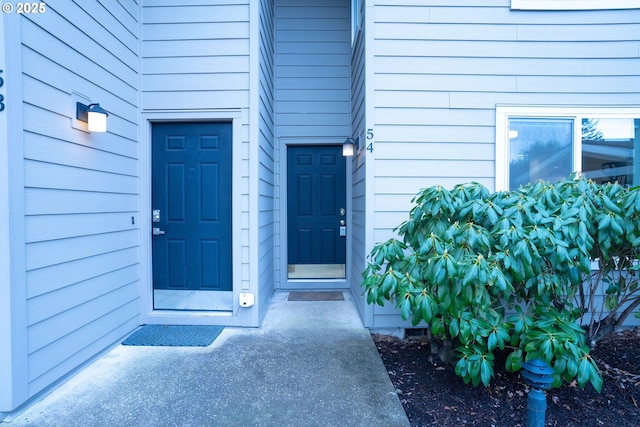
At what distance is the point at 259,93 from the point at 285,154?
4.28 feet

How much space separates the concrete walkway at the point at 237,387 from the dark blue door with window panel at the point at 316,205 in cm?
166

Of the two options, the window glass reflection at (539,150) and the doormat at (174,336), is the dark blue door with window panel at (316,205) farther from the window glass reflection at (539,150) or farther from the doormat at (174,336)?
the window glass reflection at (539,150)

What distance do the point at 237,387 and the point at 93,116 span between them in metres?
2.19

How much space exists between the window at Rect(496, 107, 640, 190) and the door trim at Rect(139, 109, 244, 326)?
245 cm

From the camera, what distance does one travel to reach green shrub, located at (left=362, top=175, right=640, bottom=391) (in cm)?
191

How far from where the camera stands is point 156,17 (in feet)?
10.6

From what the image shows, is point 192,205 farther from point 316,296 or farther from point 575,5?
point 575,5

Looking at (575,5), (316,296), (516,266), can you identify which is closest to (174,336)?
(316,296)

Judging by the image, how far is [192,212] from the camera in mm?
3309

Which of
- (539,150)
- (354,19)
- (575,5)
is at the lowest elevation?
(539,150)

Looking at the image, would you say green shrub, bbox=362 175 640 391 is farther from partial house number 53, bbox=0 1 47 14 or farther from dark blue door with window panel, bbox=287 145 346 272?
partial house number 53, bbox=0 1 47 14

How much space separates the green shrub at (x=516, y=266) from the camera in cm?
191

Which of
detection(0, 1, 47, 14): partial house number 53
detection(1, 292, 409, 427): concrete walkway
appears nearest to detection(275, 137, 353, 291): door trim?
detection(1, 292, 409, 427): concrete walkway

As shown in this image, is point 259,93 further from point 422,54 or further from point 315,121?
point 422,54
